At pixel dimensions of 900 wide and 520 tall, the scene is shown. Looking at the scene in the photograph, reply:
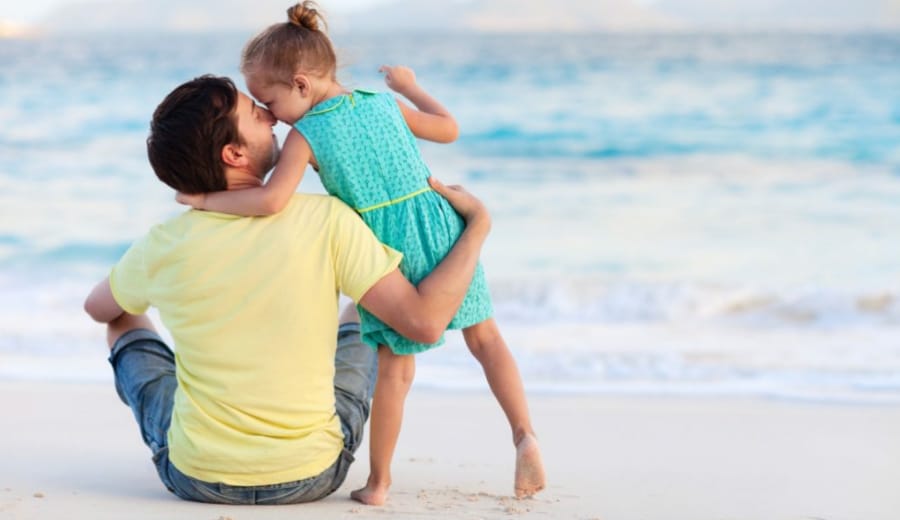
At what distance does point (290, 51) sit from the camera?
8.67ft

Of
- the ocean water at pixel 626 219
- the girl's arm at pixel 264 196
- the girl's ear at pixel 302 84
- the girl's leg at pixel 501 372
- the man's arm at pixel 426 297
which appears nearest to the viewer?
the girl's arm at pixel 264 196

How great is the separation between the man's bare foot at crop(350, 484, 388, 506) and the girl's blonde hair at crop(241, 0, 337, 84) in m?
0.99

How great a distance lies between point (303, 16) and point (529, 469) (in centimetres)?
120

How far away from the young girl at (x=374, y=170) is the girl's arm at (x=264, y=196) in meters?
0.02

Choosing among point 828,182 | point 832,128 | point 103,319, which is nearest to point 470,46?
point 832,128

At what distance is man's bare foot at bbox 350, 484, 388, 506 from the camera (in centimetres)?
272

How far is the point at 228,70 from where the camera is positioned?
28.2m

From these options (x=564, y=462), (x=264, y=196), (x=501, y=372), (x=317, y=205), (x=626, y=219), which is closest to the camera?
(x=264, y=196)

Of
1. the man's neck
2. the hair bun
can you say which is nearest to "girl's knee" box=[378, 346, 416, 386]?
the man's neck

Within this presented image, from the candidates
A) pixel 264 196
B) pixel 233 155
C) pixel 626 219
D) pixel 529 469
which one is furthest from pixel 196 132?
pixel 626 219

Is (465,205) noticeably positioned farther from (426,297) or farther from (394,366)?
(394,366)

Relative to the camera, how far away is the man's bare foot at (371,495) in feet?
8.92

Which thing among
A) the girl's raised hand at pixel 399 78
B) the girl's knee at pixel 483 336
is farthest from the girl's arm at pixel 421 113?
the girl's knee at pixel 483 336

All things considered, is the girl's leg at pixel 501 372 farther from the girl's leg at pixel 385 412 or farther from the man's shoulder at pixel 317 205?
the man's shoulder at pixel 317 205
